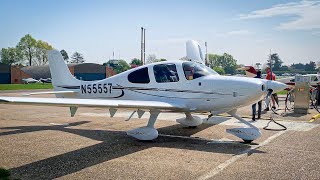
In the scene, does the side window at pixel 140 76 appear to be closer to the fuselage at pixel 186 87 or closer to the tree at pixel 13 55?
the fuselage at pixel 186 87

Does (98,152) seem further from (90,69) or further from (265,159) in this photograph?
(90,69)

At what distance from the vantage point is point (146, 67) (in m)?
10.1

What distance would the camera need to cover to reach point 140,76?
33.5 ft

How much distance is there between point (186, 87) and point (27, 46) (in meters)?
115

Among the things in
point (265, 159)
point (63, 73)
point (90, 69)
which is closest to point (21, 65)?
point (90, 69)

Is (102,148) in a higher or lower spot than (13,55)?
lower

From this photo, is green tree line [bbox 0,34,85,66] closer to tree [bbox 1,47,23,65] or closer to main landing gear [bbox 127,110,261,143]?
tree [bbox 1,47,23,65]

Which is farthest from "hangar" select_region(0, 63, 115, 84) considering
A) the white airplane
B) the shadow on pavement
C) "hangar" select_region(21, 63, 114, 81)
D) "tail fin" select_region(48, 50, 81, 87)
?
the white airplane

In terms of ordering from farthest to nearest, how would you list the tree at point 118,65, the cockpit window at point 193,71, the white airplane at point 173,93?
the tree at point 118,65 < the cockpit window at point 193,71 < the white airplane at point 173,93

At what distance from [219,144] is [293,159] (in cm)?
209

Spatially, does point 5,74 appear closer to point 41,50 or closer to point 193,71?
point 41,50

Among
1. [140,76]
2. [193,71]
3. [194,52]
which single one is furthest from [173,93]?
[194,52]

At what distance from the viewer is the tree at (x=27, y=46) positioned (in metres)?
112

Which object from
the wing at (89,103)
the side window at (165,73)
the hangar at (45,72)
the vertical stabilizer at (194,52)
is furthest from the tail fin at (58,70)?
the hangar at (45,72)
